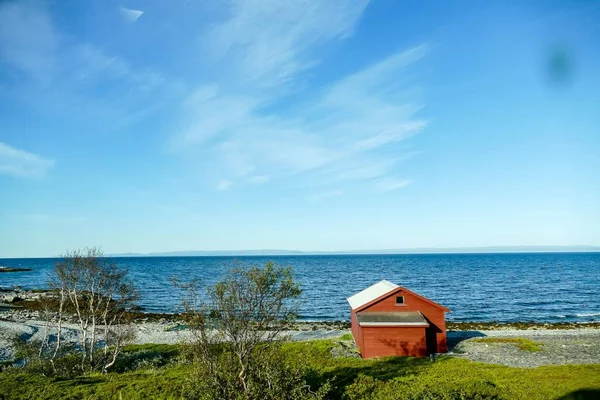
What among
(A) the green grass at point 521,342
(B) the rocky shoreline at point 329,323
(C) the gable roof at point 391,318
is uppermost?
(C) the gable roof at point 391,318

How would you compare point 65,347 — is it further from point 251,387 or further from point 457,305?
point 457,305

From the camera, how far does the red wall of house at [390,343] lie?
3266 cm

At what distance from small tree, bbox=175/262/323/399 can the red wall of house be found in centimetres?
1624

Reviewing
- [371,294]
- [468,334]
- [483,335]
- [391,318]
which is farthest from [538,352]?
[371,294]

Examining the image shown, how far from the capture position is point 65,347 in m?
33.9

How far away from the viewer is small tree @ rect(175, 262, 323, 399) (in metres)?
16.8

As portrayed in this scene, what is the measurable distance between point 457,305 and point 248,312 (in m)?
64.6

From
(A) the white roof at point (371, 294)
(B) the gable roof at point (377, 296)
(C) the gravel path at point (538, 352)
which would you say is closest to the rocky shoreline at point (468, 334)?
(C) the gravel path at point (538, 352)

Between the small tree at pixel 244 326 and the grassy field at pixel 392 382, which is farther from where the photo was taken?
the grassy field at pixel 392 382

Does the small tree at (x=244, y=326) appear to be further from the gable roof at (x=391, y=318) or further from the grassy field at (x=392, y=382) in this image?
the gable roof at (x=391, y=318)

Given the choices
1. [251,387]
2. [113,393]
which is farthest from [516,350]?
[113,393]

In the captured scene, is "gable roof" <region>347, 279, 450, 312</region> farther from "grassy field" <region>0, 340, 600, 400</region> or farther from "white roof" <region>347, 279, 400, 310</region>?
"grassy field" <region>0, 340, 600, 400</region>

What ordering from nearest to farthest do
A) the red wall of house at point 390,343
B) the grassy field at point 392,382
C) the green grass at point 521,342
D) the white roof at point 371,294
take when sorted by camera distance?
the grassy field at point 392,382 → the red wall of house at point 390,343 → the green grass at point 521,342 → the white roof at point 371,294

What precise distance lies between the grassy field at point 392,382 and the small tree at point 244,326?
7.64ft
